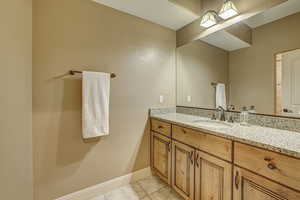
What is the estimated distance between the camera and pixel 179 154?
156cm

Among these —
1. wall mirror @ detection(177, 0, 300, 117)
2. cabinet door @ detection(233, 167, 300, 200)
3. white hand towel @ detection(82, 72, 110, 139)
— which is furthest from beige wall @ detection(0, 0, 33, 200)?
wall mirror @ detection(177, 0, 300, 117)

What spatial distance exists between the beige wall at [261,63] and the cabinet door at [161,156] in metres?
0.97

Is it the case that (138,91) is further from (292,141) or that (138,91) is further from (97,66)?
(292,141)

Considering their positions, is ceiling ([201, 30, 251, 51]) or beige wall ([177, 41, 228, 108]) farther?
beige wall ([177, 41, 228, 108])

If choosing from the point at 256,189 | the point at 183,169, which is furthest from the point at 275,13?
the point at 183,169

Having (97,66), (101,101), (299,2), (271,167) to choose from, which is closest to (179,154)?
(271,167)

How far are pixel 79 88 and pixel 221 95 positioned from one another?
1.72 meters

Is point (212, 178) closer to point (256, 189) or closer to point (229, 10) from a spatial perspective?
point (256, 189)

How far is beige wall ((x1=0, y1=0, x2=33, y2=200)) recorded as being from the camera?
92 cm

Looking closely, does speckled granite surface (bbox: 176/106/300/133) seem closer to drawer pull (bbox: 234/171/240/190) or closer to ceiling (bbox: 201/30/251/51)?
drawer pull (bbox: 234/171/240/190)

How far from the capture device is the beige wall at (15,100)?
3.03 ft

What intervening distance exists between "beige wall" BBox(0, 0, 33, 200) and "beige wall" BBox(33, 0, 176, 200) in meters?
0.13

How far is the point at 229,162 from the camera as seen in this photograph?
1071 millimetres

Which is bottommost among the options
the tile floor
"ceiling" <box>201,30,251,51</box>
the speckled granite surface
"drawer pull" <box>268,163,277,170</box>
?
the tile floor
